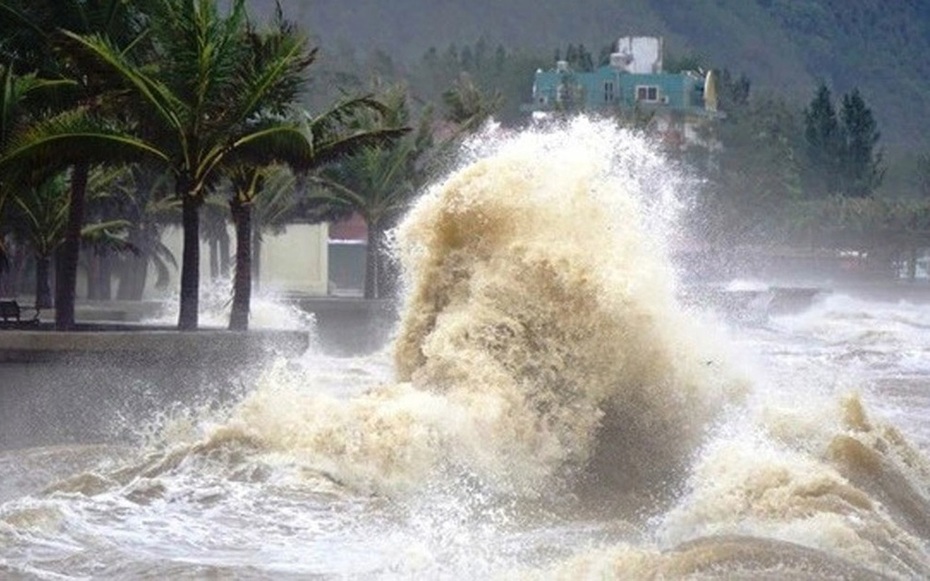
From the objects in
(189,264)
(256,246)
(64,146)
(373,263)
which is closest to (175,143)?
(64,146)

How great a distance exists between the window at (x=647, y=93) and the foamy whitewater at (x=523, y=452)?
297 feet

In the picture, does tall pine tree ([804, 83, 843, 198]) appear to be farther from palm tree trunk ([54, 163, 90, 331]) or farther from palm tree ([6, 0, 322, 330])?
palm tree ([6, 0, 322, 330])

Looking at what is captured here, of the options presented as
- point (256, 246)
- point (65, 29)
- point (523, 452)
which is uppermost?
point (65, 29)

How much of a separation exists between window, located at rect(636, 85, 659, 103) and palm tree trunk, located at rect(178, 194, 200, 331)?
87805mm

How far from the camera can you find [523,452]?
13.5m

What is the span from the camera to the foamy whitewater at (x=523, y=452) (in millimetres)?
10305

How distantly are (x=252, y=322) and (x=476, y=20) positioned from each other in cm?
14896

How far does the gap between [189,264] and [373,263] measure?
22.2 metres

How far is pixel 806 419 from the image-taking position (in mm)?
15242

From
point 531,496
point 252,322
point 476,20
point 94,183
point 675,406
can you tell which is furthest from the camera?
point 476,20

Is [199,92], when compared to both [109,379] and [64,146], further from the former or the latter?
[109,379]

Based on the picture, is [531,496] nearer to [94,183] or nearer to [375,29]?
[94,183]

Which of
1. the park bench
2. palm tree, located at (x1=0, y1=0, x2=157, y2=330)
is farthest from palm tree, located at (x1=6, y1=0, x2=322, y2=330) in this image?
the park bench

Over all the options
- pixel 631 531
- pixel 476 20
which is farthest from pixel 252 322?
pixel 476 20
